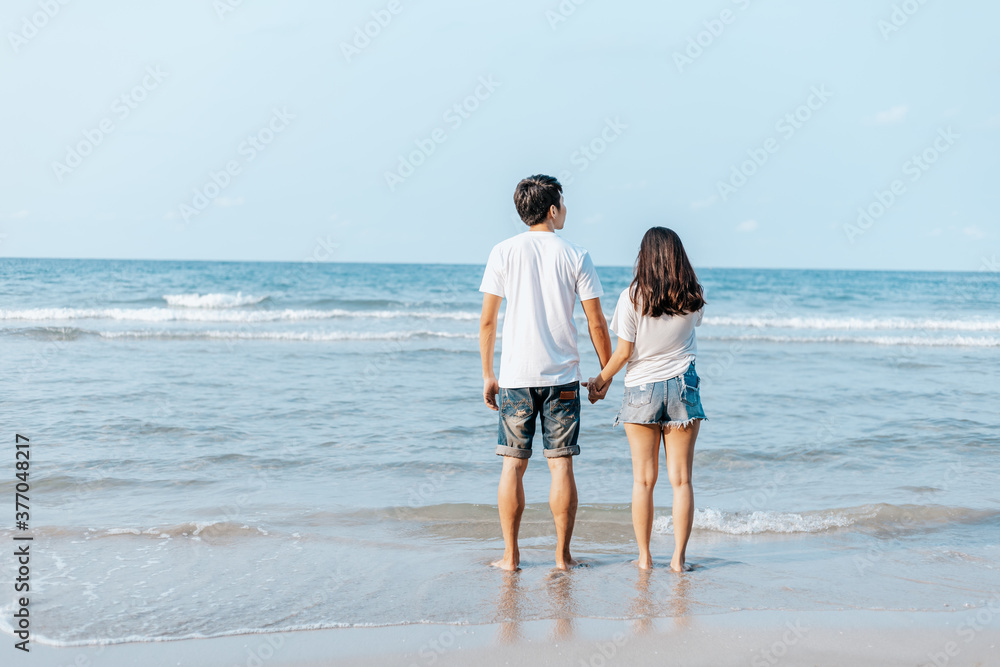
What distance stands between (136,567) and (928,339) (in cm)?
1823

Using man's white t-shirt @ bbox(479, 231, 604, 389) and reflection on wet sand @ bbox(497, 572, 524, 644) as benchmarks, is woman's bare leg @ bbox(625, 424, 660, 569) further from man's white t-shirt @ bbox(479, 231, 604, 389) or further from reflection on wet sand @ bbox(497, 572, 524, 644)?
reflection on wet sand @ bbox(497, 572, 524, 644)

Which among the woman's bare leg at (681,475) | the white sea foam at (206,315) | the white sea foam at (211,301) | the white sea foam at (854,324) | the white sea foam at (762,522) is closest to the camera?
the woman's bare leg at (681,475)

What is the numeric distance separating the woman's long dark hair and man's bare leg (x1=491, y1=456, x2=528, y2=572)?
1053mm

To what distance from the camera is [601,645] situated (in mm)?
2988

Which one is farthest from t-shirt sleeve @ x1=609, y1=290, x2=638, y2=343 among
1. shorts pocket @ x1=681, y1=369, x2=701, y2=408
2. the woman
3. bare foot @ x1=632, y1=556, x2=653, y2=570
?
bare foot @ x1=632, y1=556, x2=653, y2=570

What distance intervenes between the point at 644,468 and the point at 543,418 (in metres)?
0.61

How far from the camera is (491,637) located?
3051mm

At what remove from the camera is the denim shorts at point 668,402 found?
12.1ft

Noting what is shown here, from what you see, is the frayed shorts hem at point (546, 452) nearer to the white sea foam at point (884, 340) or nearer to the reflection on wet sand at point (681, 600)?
the reflection on wet sand at point (681, 600)

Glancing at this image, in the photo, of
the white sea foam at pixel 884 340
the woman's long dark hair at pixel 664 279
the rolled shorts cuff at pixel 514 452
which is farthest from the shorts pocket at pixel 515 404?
the white sea foam at pixel 884 340

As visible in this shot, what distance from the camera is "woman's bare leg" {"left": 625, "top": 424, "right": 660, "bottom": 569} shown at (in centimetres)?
378

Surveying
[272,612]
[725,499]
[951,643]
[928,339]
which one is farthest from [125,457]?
[928,339]

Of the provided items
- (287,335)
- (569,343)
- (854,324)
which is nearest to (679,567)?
(569,343)

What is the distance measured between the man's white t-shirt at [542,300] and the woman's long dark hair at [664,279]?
9.6 inches
